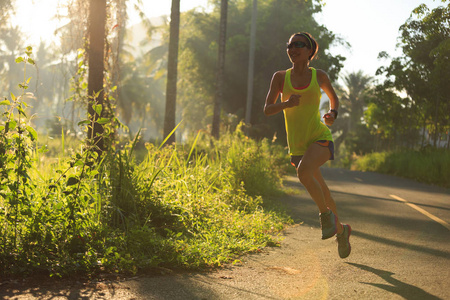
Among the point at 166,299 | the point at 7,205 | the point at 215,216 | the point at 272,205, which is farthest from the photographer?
the point at 272,205

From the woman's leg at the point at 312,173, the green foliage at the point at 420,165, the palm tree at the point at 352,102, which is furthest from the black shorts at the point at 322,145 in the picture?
the palm tree at the point at 352,102

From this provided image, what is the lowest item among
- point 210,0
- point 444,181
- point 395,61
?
point 444,181

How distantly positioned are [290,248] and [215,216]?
1.30 meters

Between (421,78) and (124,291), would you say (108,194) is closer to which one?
(124,291)

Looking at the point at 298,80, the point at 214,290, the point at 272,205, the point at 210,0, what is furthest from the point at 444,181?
the point at 210,0

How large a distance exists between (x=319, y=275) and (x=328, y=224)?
533 mm

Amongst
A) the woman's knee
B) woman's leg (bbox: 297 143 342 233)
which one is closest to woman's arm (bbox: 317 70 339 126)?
woman's leg (bbox: 297 143 342 233)

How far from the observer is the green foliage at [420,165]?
18.2 meters

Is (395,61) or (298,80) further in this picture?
(395,61)

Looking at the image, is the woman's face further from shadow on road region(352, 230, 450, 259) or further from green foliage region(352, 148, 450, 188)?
green foliage region(352, 148, 450, 188)

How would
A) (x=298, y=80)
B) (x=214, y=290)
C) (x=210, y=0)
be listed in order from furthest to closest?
(x=210, y=0) < (x=298, y=80) < (x=214, y=290)

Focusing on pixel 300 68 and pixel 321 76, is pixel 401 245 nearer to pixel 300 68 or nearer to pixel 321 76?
pixel 321 76

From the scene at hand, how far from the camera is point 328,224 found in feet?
16.5

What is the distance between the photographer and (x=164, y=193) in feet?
21.2
